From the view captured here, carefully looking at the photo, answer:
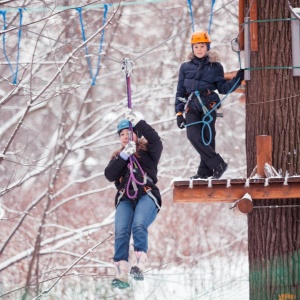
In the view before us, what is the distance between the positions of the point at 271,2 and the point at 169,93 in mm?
9902

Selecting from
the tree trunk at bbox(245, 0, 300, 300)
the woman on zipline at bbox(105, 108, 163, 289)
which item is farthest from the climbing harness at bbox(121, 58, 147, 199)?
the tree trunk at bbox(245, 0, 300, 300)

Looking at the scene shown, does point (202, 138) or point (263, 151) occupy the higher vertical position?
point (202, 138)

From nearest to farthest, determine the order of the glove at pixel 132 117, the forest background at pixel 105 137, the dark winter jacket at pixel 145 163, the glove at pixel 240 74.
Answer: the glove at pixel 132 117
the dark winter jacket at pixel 145 163
the glove at pixel 240 74
the forest background at pixel 105 137

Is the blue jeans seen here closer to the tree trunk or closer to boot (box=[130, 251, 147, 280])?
boot (box=[130, 251, 147, 280])

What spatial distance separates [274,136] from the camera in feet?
26.2

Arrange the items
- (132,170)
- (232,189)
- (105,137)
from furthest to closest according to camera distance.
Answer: (105,137) → (132,170) → (232,189)

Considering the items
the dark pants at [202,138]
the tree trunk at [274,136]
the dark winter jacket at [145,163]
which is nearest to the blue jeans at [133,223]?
the dark winter jacket at [145,163]

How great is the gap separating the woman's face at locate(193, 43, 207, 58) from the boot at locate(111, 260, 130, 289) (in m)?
1.83

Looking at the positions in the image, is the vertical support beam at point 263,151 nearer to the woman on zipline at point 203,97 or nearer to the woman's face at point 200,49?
the woman on zipline at point 203,97

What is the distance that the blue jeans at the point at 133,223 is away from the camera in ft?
25.8

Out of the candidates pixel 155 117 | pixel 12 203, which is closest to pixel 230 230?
pixel 155 117

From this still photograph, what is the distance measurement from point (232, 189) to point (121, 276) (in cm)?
104

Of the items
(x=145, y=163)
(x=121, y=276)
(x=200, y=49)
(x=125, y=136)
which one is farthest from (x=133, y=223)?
(x=200, y=49)

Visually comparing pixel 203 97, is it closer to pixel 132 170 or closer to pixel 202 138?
pixel 202 138
